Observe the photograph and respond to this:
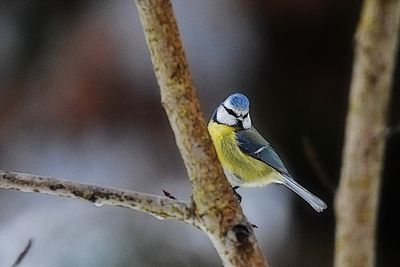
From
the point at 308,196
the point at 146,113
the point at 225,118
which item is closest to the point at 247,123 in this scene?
the point at 225,118

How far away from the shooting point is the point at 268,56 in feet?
4.90

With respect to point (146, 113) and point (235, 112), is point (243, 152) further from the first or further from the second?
point (146, 113)

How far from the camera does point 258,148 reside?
66cm

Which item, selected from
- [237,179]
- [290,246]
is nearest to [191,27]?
[290,246]

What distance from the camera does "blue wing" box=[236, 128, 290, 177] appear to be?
63 centimetres

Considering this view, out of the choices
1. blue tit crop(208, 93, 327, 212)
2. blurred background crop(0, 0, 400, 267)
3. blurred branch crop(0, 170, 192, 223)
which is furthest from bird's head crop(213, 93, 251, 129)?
blurred background crop(0, 0, 400, 267)

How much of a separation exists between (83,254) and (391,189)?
1.88 ft

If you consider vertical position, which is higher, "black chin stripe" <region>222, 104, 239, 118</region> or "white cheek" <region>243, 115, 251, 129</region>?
"black chin stripe" <region>222, 104, 239, 118</region>

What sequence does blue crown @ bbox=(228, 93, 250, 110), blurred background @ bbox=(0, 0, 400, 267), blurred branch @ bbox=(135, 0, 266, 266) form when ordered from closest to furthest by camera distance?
blurred branch @ bbox=(135, 0, 266, 266) < blue crown @ bbox=(228, 93, 250, 110) < blurred background @ bbox=(0, 0, 400, 267)

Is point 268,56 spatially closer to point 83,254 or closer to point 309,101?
point 309,101

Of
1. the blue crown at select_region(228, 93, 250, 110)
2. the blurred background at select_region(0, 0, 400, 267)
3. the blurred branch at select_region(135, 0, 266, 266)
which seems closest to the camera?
the blurred branch at select_region(135, 0, 266, 266)

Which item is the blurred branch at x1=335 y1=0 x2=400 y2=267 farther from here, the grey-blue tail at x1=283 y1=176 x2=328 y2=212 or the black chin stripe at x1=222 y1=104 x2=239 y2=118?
the black chin stripe at x1=222 y1=104 x2=239 y2=118

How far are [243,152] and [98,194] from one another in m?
0.21

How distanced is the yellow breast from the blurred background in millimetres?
593
